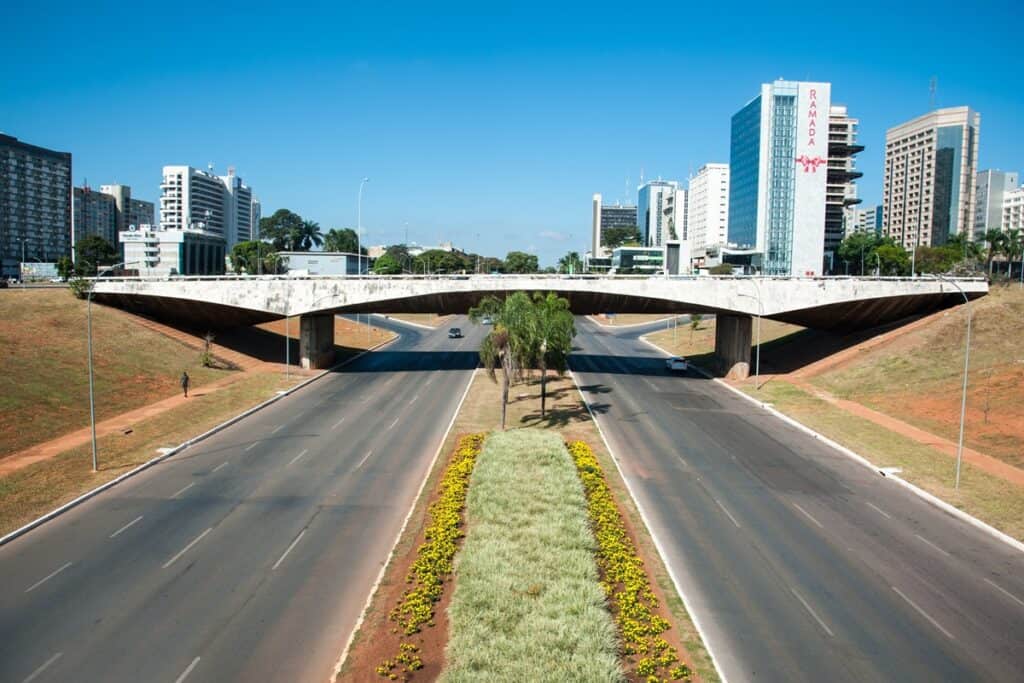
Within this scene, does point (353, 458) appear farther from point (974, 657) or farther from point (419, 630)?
point (974, 657)

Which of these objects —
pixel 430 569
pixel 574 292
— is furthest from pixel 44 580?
pixel 574 292

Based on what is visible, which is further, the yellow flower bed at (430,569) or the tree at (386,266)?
the tree at (386,266)

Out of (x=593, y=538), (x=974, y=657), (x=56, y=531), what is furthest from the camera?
(x=56, y=531)

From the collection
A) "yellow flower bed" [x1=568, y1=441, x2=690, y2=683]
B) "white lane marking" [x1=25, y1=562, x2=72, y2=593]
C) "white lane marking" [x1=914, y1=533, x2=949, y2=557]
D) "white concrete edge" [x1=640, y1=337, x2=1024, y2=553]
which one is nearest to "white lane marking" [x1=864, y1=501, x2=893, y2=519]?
"white lane marking" [x1=914, y1=533, x2=949, y2=557]

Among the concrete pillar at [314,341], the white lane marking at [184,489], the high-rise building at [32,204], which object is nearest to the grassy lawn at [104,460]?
the white lane marking at [184,489]

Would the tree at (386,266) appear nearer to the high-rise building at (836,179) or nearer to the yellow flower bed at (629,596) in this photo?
the high-rise building at (836,179)

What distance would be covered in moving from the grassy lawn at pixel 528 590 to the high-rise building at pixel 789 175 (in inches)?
5671

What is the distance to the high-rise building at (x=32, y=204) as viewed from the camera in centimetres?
17450

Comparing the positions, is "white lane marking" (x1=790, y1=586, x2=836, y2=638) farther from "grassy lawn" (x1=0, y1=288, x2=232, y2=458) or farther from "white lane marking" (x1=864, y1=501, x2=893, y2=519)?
"grassy lawn" (x1=0, y1=288, x2=232, y2=458)

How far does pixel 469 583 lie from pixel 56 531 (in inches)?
645

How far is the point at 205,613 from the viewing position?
18641 mm

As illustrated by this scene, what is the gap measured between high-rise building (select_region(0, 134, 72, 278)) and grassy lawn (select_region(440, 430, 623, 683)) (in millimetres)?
185642

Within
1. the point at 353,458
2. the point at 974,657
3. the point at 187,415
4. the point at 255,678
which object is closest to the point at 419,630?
the point at 255,678

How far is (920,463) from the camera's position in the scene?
35.5 m
